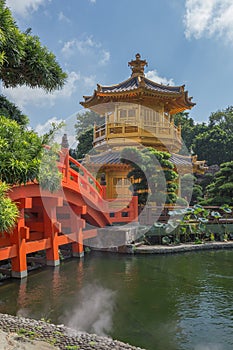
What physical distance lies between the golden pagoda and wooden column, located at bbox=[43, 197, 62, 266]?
5509 mm

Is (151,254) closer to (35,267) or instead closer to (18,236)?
(35,267)

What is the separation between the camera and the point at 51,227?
893 centimetres

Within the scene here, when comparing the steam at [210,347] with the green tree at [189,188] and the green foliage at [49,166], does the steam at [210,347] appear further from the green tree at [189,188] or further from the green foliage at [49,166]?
the green tree at [189,188]

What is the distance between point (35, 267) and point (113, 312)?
374 cm

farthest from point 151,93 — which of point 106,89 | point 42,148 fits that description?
point 42,148

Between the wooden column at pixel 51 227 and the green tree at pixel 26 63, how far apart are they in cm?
479

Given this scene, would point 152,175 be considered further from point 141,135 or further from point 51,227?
point 51,227

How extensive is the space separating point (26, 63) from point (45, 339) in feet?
12.2

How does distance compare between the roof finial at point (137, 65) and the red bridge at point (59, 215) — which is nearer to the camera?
the red bridge at point (59, 215)

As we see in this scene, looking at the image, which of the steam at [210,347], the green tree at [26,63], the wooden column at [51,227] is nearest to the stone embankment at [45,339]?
the steam at [210,347]

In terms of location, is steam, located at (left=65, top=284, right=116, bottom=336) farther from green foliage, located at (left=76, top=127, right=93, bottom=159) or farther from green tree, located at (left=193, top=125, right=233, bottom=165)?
green tree, located at (left=193, top=125, right=233, bottom=165)

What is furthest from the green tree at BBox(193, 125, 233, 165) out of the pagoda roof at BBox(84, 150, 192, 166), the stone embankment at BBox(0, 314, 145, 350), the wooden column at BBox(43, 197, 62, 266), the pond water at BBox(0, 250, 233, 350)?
the stone embankment at BBox(0, 314, 145, 350)

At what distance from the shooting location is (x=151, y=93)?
15180 millimetres

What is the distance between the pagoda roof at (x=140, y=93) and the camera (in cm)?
1520
